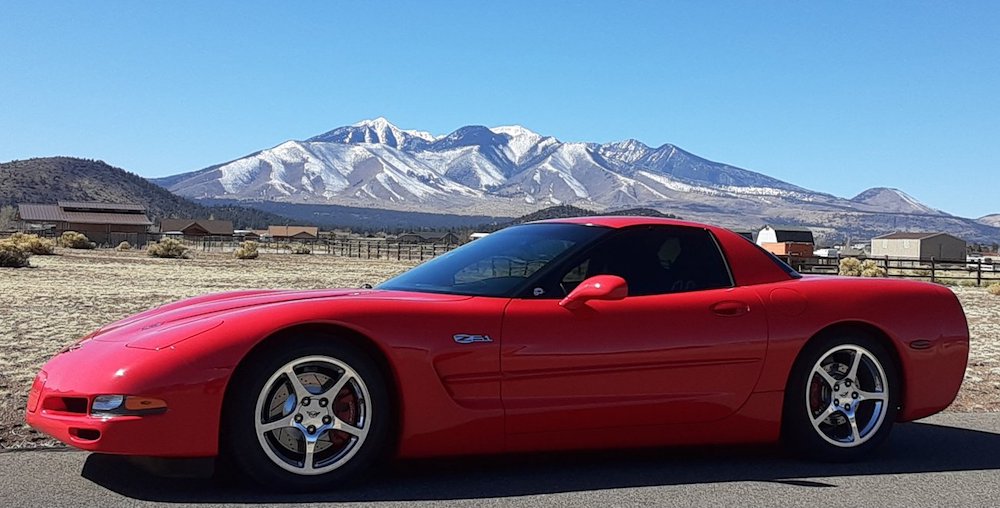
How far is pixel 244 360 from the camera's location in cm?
454

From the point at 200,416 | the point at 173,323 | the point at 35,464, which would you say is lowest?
the point at 35,464

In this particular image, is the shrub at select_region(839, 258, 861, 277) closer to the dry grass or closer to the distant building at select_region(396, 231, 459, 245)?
the dry grass

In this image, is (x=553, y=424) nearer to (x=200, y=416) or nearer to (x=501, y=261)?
(x=501, y=261)

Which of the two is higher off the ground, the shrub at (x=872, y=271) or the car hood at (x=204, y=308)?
the car hood at (x=204, y=308)

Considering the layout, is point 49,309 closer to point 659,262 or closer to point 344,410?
point 344,410

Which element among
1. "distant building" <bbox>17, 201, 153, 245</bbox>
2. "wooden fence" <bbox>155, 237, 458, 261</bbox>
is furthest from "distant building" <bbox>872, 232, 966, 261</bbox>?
"distant building" <bbox>17, 201, 153, 245</bbox>

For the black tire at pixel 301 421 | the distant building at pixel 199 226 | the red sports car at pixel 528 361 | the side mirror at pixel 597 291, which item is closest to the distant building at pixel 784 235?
the distant building at pixel 199 226

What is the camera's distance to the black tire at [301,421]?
4.50 metres

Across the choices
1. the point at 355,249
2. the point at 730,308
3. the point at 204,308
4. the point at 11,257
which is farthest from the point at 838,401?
the point at 355,249

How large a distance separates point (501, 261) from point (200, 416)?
1.79m

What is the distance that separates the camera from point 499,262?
550 centimetres

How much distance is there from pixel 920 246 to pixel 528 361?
11891cm

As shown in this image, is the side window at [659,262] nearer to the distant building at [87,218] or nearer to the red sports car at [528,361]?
the red sports car at [528,361]

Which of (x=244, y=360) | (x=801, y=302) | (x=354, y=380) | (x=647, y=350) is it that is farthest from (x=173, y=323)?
(x=801, y=302)
